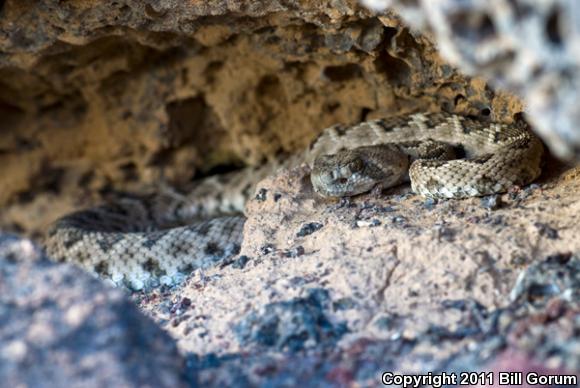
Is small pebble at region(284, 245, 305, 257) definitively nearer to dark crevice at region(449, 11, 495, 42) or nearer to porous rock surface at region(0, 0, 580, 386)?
porous rock surface at region(0, 0, 580, 386)

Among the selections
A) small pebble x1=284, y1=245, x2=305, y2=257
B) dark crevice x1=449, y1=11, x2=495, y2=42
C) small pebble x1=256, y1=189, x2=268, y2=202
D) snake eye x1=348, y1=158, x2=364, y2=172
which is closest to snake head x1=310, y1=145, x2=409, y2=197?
snake eye x1=348, y1=158, x2=364, y2=172

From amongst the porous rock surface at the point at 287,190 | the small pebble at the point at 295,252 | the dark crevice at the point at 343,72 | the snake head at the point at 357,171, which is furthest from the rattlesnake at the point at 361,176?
the small pebble at the point at 295,252

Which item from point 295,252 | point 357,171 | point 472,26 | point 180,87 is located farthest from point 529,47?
point 180,87

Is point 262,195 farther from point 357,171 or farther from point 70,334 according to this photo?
point 70,334

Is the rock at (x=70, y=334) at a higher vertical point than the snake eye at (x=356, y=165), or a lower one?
lower

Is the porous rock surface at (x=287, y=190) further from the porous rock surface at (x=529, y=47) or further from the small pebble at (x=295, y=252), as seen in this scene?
the porous rock surface at (x=529, y=47)

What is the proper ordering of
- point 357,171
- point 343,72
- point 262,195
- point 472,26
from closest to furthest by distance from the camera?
point 472,26 < point 357,171 < point 262,195 < point 343,72
